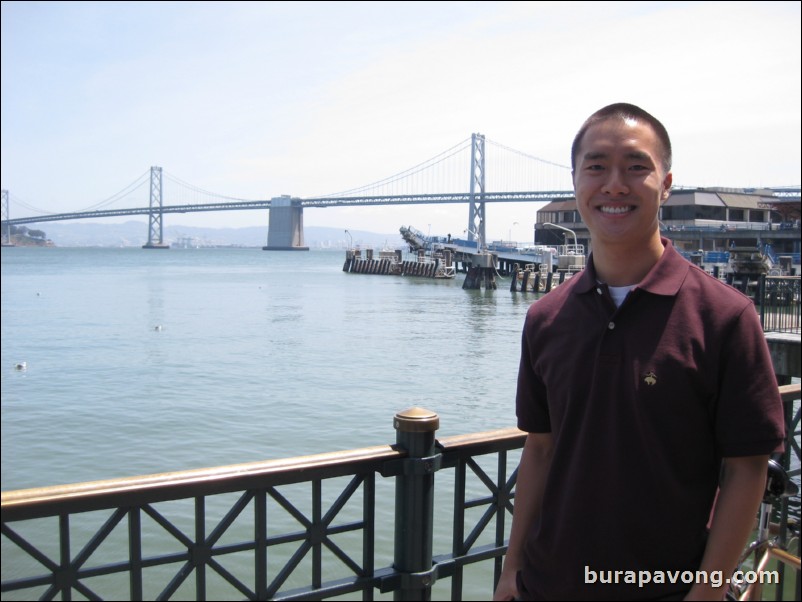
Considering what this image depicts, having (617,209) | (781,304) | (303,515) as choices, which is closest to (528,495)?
(617,209)

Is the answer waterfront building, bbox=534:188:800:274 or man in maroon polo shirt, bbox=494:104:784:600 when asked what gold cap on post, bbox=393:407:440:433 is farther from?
waterfront building, bbox=534:188:800:274

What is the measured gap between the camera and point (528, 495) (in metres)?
2.13

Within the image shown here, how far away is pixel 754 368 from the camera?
5.75 ft

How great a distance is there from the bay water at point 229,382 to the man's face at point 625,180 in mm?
5673

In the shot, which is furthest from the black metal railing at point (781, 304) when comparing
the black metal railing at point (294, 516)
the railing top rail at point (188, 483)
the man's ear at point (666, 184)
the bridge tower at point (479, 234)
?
the bridge tower at point (479, 234)

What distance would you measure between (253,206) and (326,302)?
208 feet

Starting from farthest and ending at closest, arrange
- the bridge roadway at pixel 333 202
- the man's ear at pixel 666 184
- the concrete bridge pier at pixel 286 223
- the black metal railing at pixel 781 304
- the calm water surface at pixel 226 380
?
1. the concrete bridge pier at pixel 286 223
2. the bridge roadway at pixel 333 202
3. the calm water surface at pixel 226 380
4. the black metal railing at pixel 781 304
5. the man's ear at pixel 666 184

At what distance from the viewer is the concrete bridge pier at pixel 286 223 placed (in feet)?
380

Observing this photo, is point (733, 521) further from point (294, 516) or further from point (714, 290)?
point (294, 516)

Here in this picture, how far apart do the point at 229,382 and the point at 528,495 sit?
16.3 metres

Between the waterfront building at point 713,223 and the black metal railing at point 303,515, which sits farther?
the waterfront building at point 713,223

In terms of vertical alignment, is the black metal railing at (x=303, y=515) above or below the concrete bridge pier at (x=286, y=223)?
below

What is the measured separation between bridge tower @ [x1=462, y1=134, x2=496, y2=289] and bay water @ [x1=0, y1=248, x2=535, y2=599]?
14940mm

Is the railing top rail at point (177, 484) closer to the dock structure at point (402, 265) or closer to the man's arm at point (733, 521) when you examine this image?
the man's arm at point (733, 521)
